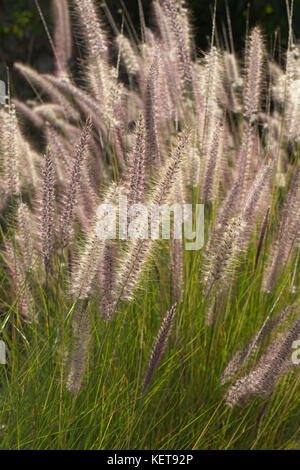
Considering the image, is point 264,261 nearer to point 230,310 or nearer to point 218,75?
point 230,310

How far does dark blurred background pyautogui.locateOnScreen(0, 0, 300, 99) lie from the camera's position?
20.4 feet

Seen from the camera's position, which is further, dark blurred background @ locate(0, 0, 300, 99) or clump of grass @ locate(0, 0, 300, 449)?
dark blurred background @ locate(0, 0, 300, 99)

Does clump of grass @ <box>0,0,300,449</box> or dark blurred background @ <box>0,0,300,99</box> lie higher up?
dark blurred background @ <box>0,0,300,99</box>

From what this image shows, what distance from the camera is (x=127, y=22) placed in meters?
6.41

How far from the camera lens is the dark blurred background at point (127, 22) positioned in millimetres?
6211

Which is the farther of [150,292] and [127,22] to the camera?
[127,22]

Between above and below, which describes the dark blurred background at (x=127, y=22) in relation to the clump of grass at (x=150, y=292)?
above

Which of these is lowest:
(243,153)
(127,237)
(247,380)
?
(247,380)

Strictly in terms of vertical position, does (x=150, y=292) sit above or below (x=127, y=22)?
below

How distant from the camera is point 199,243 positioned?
233 centimetres

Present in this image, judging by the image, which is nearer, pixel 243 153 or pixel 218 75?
pixel 243 153

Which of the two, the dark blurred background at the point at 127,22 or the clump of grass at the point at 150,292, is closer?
the clump of grass at the point at 150,292
